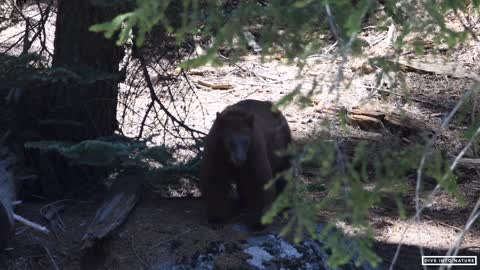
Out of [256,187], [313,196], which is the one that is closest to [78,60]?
[256,187]

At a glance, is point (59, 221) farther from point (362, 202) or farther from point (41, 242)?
point (362, 202)

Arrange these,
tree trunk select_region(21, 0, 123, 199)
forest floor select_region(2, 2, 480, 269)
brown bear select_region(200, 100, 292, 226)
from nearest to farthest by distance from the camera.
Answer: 1. forest floor select_region(2, 2, 480, 269)
2. brown bear select_region(200, 100, 292, 226)
3. tree trunk select_region(21, 0, 123, 199)

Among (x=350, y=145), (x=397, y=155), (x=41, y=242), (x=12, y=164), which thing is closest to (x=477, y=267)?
(x=350, y=145)

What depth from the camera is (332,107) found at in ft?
36.9

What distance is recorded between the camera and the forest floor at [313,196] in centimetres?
629

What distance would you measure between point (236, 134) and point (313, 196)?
2.54 metres

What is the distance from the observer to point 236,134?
6.42m

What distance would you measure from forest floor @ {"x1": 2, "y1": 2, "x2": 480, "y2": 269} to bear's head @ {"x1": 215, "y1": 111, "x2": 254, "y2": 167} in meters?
0.54

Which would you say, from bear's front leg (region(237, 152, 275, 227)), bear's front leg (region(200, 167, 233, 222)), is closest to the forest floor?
bear's front leg (region(200, 167, 233, 222))

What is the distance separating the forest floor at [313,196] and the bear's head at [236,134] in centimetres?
54

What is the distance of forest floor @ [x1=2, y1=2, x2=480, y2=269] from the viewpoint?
6289 millimetres

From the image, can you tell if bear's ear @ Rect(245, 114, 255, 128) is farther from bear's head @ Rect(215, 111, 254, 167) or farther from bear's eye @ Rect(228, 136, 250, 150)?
bear's eye @ Rect(228, 136, 250, 150)

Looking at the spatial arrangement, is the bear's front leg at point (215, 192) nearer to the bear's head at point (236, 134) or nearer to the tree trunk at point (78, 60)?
the bear's head at point (236, 134)

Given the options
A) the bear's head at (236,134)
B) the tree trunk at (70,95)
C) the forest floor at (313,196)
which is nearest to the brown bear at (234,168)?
the bear's head at (236,134)
